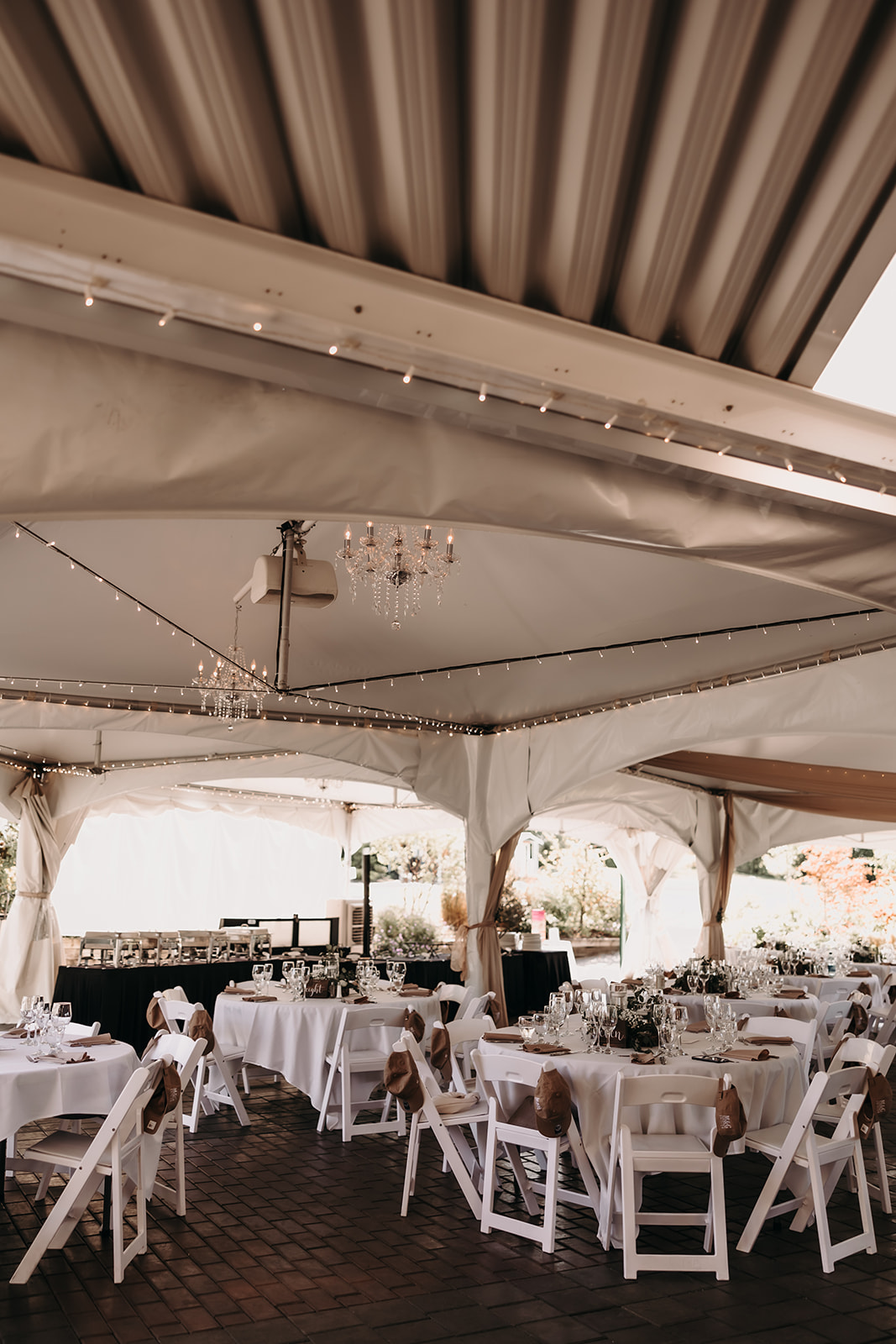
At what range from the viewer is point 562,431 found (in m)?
2.20

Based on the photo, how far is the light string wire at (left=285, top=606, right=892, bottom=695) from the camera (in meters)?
5.79

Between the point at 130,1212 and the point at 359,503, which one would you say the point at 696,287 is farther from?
the point at 130,1212

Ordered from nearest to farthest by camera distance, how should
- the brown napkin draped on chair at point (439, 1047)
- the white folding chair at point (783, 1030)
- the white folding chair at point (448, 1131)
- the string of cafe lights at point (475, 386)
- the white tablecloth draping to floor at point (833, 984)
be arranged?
the string of cafe lights at point (475, 386) → the white folding chair at point (448, 1131) → the brown napkin draped on chair at point (439, 1047) → the white folding chair at point (783, 1030) → the white tablecloth draping to floor at point (833, 984)

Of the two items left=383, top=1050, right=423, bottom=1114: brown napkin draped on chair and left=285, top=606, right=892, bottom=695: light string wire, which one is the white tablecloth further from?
left=285, top=606, right=892, bottom=695: light string wire

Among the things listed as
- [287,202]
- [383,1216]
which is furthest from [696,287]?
[383,1216]

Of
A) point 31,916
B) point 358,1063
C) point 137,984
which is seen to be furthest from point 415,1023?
point 31,916

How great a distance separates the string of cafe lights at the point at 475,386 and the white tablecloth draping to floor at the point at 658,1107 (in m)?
3.28

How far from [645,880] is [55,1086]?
10.3 m

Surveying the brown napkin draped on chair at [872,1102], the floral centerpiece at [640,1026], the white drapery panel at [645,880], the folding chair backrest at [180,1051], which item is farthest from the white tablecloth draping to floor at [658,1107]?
the white drapery panel at [645,880]

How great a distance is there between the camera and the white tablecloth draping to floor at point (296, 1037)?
22.0 feet

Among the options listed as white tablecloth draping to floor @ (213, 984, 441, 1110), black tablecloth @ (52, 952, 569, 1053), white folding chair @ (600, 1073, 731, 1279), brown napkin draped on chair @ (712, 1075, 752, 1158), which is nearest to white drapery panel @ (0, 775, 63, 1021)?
black tablecloth @ (52, 952, 569, 1053)

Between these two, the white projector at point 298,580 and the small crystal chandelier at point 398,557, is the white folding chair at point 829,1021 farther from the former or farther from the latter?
the white projector at point 298,580

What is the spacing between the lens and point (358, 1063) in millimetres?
6477

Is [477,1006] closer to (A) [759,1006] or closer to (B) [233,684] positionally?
(A) [759,1006]
